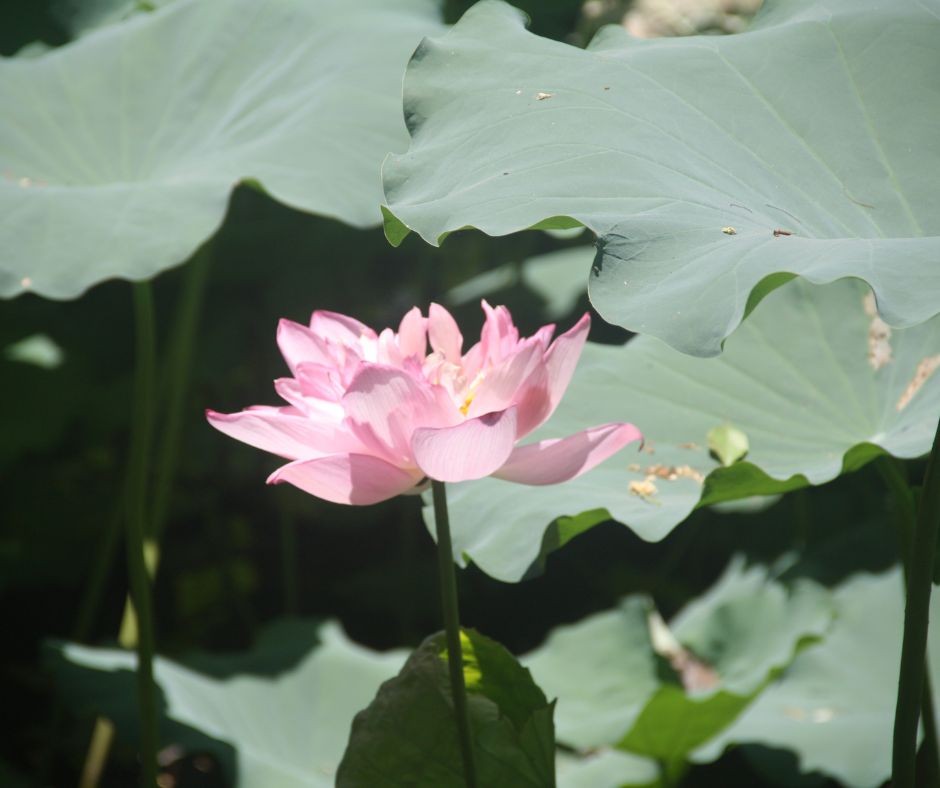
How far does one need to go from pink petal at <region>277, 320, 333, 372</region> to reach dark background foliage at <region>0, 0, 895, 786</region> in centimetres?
146

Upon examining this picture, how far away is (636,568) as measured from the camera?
8.08ft

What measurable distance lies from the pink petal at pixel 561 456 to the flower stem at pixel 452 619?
4 cm

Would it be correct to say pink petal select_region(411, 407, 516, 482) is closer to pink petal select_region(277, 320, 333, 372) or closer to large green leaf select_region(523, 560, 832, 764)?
pink petal select_region(277, 320, 333, 372)

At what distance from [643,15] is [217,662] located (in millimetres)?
1697

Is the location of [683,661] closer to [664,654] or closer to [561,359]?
[664,654]

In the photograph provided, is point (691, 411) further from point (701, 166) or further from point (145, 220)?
point (145, 220)

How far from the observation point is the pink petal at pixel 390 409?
574 millimetres

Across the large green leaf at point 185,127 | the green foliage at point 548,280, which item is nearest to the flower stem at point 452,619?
the large green leaf at point 185,127

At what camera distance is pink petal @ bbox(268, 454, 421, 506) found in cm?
59

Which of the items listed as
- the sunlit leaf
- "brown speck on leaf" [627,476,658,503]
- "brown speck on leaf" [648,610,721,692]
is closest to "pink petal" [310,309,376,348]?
"brown speck on leaf" [627,476,658,503]

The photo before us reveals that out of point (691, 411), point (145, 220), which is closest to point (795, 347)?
point (691, 411)

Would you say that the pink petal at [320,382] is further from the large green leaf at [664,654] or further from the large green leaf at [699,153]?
the large green leaf at [664,654]

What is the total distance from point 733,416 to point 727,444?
117mm

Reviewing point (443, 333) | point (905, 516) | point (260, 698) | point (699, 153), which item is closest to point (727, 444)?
point (905, 516)
